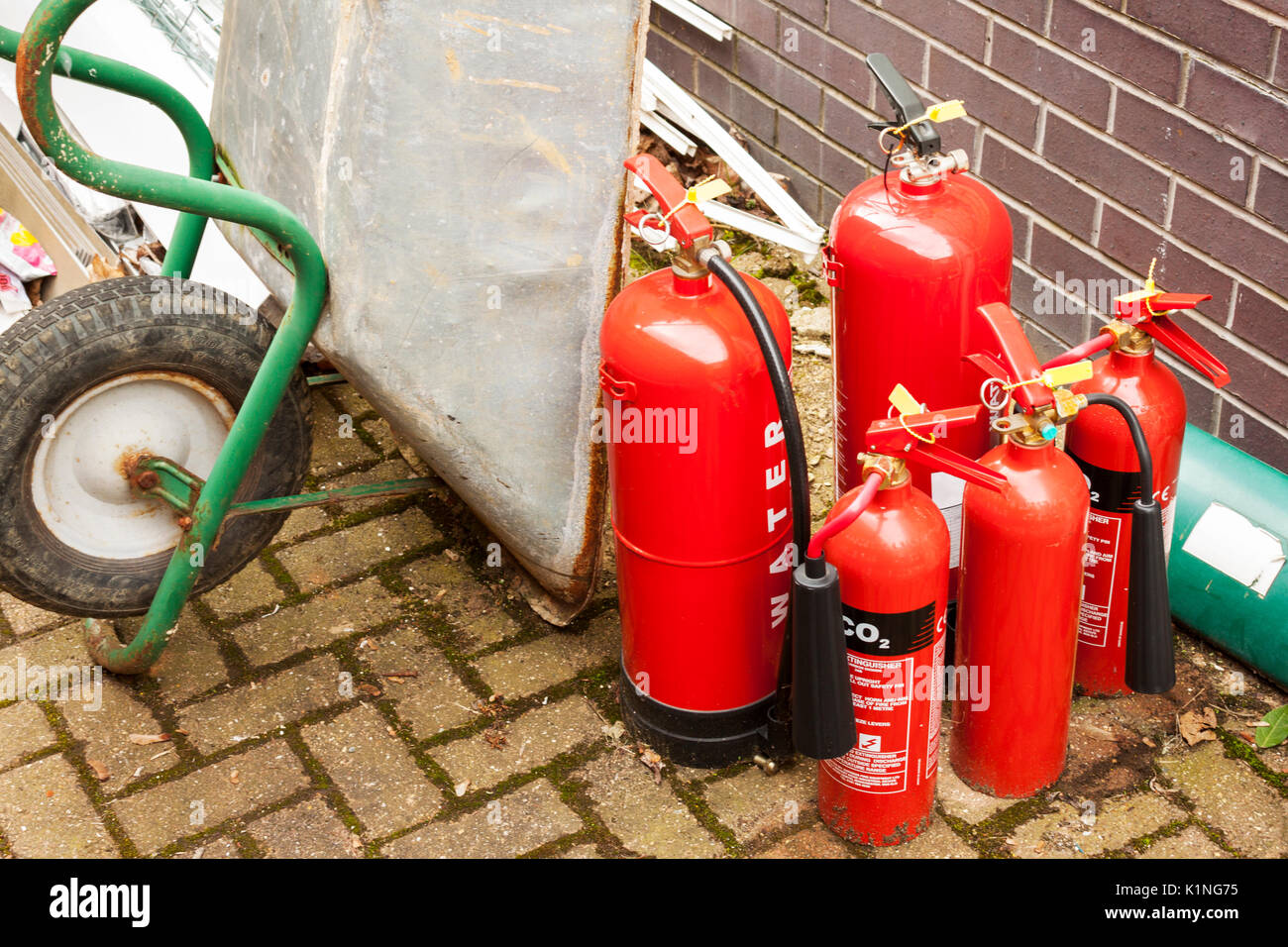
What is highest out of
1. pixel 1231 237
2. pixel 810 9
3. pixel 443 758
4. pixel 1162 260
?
pixel 810 9

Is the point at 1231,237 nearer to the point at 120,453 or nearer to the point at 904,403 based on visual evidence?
the point at 904,403

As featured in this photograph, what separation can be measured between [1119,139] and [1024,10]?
1.31 ft

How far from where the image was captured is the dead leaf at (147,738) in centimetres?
265

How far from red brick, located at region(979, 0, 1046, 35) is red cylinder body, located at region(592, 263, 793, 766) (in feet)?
4.14

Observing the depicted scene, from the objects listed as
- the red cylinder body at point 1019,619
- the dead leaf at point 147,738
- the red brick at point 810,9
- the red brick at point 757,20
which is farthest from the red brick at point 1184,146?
the dead leaf at point 147,738

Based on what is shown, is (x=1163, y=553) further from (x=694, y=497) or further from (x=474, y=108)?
(x=474, y=108)

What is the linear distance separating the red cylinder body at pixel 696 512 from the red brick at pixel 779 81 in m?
1.78

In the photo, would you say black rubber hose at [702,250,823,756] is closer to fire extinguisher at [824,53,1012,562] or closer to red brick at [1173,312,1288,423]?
fire extinguisher at [824,53,1012,562]

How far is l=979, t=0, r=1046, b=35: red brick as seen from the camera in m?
3.08

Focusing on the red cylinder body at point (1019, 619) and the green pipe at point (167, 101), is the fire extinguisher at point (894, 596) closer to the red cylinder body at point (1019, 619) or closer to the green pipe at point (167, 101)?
the red cylinder body at point (1019, 619)

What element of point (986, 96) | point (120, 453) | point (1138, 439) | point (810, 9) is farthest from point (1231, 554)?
point (120, 453)

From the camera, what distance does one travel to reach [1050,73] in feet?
10.2

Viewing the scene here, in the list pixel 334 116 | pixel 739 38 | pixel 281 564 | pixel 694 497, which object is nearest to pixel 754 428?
pixel 694 497

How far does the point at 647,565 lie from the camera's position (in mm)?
2389
